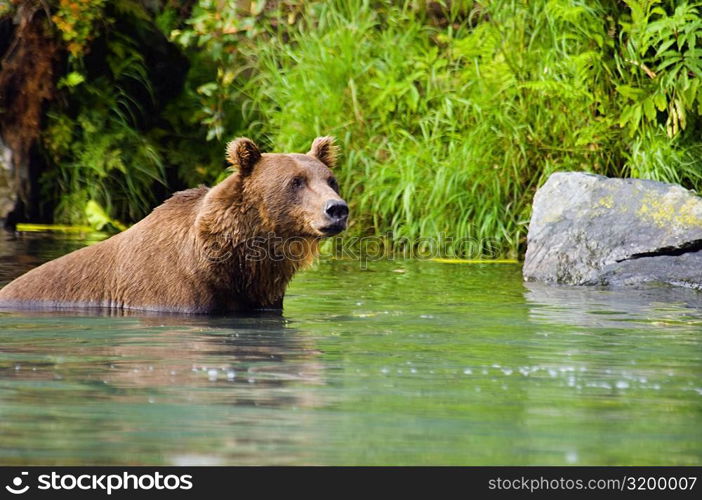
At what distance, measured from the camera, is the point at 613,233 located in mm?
9297

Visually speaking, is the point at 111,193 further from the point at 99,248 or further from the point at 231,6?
the point at 99,248

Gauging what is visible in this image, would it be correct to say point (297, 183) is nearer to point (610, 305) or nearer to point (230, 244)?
point (230, 244)

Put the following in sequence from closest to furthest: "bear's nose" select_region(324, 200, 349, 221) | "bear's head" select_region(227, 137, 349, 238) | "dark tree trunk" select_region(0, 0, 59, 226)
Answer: "bear's nose" select_region(324, 200, 349, 221)
"bear's head" select_region(227, 137, 349, 238)
"dark tree trunk" select_region(0, 0, 59, 226)

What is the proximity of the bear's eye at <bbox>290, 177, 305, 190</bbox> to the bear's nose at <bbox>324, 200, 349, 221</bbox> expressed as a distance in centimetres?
27

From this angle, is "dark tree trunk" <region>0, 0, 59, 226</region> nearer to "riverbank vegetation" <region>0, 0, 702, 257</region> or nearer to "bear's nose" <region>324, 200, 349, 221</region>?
"riverbank vegetation" <region>0, 0, 702, 257</region>

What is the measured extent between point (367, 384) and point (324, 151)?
2.84 m

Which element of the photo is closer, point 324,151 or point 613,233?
point 324,151

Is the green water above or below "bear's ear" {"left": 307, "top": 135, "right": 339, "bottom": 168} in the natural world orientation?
below

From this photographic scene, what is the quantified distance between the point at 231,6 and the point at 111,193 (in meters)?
2.46

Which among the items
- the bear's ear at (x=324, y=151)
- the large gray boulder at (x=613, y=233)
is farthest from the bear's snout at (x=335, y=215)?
the large gray boulder at (x=613, y=233)

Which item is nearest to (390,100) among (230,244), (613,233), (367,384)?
(613,233)

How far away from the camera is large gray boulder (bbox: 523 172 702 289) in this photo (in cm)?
898

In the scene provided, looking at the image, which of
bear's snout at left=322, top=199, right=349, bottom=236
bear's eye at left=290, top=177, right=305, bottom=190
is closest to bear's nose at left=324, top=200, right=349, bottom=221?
bear's snout at left=322, top=199, right=349, bottom=236

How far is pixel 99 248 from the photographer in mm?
7508
